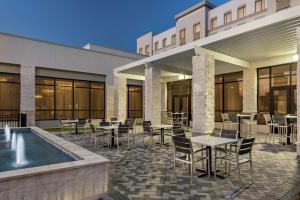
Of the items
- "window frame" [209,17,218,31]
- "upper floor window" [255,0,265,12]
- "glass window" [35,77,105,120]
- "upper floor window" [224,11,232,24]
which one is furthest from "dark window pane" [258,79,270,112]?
"window frame" [209,17,218,31]

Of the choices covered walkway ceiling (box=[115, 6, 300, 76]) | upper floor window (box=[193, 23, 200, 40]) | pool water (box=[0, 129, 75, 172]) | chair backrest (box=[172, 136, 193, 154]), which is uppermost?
upper floor window (box=[193, 23, 200, 40])

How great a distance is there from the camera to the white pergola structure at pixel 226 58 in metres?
6.86

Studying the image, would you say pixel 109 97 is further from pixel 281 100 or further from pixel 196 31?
pixel 196 31

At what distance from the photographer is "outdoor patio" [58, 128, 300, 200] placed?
364 centimetres

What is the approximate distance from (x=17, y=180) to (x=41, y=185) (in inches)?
11.8

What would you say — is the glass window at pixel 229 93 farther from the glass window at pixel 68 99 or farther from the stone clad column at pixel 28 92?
the stone clad column at pixel 28 92

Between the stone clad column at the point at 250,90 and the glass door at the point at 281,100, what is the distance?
912 mm

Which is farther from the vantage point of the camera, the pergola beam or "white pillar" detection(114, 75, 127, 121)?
"white pillar" detection(114, 75, 127, 121)

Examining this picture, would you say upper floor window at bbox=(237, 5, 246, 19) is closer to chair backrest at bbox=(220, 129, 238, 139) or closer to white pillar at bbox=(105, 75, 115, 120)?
white pillar at bbox=(105, 75, 115, 120)

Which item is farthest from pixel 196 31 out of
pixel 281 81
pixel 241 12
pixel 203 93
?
pixel 203 93

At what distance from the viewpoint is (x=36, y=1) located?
384 ft

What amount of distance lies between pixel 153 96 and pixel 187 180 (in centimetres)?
780

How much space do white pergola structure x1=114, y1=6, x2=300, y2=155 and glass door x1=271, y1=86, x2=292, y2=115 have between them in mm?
937

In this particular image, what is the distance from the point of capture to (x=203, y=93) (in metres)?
8.94
